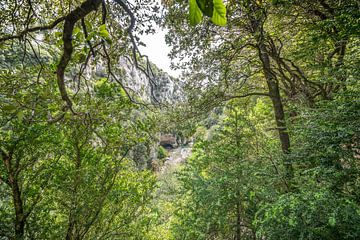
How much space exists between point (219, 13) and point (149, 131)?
9.82 feet

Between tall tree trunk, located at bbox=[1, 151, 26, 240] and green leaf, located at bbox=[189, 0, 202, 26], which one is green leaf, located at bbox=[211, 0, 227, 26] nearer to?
green leaf, located at bbox=[189, 0, 202, 26]

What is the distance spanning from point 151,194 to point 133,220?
1.91ft

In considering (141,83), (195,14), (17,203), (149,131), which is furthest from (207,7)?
(17,203)

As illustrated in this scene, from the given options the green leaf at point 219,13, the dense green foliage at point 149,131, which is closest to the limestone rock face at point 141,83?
the dense green foliage at point 149,131

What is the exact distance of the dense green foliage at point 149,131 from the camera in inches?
89.5

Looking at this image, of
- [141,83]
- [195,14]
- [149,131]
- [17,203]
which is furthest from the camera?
[149,131]

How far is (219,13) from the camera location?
1.62 feet

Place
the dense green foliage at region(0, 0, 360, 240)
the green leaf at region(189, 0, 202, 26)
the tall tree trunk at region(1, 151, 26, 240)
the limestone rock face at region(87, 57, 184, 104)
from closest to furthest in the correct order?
the green leaf at region(189, 0, 202, 26), the limestone rock face at region(87, 57, 184, 104), the dense green foliage at region(0, 0, 360, 240), the tall tree trunk at region(1, 151, 26, 240)

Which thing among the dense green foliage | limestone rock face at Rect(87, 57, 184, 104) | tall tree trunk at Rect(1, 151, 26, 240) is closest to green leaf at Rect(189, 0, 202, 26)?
the dense green foliage

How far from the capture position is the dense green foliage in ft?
7.46

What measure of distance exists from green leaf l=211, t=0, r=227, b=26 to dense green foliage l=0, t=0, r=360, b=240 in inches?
25.9

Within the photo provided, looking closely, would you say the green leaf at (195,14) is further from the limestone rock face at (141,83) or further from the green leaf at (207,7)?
the limestone rock face at (141,83)

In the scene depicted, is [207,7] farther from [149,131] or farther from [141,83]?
[149,131]

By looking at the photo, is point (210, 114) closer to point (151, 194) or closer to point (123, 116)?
point (151, 194)
